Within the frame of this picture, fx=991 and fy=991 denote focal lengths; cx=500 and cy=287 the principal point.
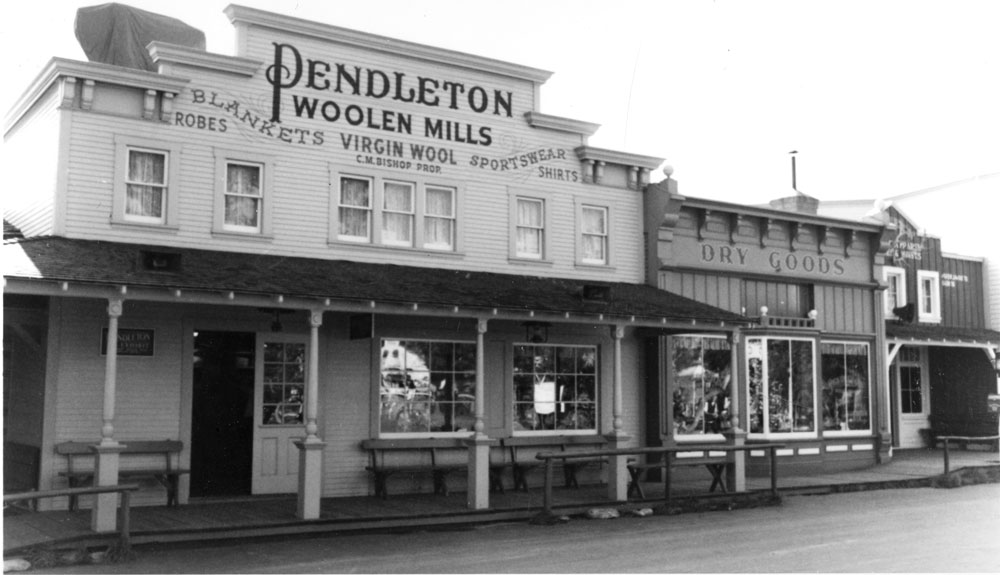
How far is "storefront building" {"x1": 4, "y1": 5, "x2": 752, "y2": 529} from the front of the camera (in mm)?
13031

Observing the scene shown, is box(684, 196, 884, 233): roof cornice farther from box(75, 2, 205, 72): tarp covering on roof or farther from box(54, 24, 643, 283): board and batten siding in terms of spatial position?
box(75, 2, 205, 72): tarp covering on roof

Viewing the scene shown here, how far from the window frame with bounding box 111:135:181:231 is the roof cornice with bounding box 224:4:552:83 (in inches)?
91.3

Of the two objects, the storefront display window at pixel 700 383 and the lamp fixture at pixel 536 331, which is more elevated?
the lamp fixture at pixel 536 331

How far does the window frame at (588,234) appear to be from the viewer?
17781mm

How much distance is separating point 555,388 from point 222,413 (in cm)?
578

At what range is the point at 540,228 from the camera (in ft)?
57.2

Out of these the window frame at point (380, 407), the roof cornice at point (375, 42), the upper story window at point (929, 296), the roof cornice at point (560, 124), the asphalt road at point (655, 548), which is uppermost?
the roof cornice at point (375, 42)

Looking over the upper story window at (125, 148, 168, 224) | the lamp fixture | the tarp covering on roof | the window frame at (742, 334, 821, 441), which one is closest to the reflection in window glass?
the upper story window at (125, 148, 168, 224)

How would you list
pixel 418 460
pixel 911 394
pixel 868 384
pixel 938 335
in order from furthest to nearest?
1. pixel 911 394
2. pixel 938 335
3. pixel 868 384
4. pixel 418 460

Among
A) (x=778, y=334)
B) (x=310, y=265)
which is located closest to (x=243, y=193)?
(x=310, y=265)

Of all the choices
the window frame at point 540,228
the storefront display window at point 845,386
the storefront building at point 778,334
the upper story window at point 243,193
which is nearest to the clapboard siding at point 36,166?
the upper story window at point 243,193

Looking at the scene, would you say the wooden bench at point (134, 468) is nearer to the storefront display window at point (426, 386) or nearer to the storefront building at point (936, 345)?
the storefront display window at point (426, 386)

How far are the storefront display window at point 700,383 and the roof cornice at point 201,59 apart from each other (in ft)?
29.4

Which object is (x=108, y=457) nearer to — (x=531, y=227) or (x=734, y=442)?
(x=531, y=227)
